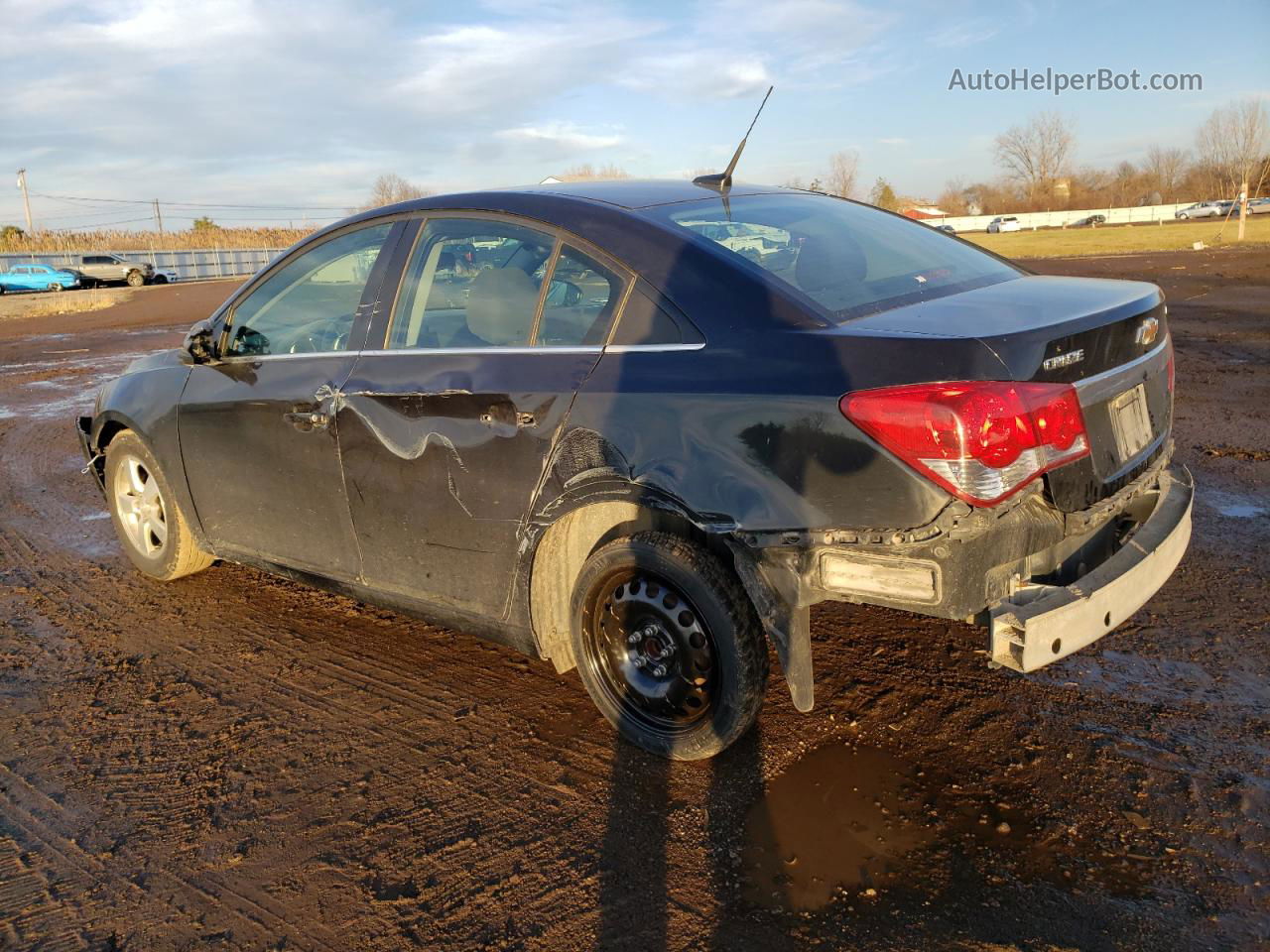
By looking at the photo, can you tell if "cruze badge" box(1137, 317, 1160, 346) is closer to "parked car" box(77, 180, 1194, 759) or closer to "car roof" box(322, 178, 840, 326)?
"parked car" box(77, 180, 1194, 759)

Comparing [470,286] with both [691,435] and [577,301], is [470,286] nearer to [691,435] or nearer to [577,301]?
[577,301]

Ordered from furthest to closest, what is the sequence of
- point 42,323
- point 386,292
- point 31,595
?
point 42,323, point 31,595, point 386,292

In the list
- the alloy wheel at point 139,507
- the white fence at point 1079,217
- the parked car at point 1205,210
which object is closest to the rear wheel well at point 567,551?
the alloy wheel at point 139,507

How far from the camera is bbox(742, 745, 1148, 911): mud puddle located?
2.46m

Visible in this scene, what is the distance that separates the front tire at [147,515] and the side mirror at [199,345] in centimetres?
60

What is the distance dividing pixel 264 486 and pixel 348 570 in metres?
0.60

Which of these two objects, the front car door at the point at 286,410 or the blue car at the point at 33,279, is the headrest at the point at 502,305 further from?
the blue car at the point at 33,279

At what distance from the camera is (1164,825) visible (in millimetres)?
2623

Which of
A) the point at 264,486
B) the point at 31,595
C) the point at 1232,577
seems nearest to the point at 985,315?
the point at 1232,577

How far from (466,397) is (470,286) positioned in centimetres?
48

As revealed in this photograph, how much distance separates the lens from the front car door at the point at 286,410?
371cm

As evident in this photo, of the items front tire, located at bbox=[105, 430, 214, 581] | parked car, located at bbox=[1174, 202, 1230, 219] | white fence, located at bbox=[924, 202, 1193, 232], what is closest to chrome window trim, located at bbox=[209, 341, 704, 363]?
front tire, located at bbox=[105, 430, 214, 581]

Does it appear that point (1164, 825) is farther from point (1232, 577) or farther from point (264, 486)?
point (264, 486)

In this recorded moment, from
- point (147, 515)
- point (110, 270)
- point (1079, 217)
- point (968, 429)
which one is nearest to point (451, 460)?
point (968, 429)
